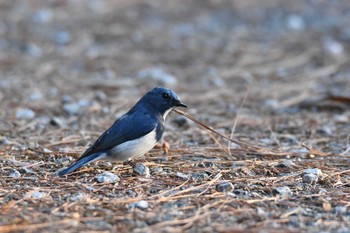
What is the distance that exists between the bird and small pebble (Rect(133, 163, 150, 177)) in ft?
0.47

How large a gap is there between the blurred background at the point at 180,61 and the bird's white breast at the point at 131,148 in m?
1.29

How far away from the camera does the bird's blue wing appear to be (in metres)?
4.84

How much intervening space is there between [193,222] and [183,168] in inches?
50.2

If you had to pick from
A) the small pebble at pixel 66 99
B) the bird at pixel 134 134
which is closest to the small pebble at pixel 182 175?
the bird at pixel 134 134

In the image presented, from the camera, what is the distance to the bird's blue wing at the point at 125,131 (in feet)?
15.9

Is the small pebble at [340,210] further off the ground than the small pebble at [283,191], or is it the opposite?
the small pebble at [283,191]

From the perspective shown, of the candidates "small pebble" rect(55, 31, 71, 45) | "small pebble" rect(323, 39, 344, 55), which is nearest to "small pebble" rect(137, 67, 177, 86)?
"small pebble" rect(55, 31, 71, 45)

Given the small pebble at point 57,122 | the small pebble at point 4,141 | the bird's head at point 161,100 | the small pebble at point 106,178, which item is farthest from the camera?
the small pebble at point 57,122

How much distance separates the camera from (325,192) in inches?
172

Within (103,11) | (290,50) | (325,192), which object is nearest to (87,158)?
(325,192)

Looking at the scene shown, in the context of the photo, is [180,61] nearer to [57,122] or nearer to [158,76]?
[158,76]

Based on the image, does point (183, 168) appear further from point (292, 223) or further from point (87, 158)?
point (292, 223)

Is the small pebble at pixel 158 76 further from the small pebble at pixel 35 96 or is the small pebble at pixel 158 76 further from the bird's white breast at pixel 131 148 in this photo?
the bird's white breast at pixel 131 148

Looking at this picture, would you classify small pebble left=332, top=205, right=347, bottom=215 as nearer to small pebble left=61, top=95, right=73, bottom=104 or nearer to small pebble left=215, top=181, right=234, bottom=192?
small pebble left=215, top=181, right=234, bottom=192
